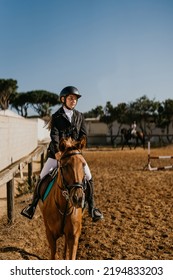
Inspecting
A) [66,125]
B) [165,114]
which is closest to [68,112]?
[66,125]

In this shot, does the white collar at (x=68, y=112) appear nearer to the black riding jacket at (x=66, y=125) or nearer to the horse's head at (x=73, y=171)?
the black riding jacket at (x=66, y=125)

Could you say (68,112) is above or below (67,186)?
above

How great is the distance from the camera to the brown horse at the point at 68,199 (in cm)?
328

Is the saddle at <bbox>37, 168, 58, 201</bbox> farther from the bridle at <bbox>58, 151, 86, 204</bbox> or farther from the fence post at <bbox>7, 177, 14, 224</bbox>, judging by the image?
the fence post at <bbox>7, 177, 14, 224</bbox>

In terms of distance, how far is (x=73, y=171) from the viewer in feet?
10.9

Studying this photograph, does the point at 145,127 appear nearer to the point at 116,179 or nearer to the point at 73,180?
the point at 116,179

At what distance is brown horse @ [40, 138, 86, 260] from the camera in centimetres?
328

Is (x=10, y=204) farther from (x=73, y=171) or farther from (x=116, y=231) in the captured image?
(x=73, y=171)

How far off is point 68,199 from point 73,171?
31 centimetres

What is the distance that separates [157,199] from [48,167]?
14.7 feet

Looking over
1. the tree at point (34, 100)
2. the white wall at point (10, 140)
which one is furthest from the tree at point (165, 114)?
the white wall at point (10, 140)

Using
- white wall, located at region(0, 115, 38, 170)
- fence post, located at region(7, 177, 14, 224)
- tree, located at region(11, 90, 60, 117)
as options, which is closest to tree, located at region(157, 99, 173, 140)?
tree, located at region(11, 90, 60, 117)
